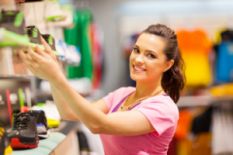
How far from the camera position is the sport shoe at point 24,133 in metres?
1.64

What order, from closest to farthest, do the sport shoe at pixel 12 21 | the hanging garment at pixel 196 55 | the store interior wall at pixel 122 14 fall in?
1. the sport shoe at pixel 12 21
2. the hanging garment at pixel 196 55
3. the store interior wall at pixel 122 14

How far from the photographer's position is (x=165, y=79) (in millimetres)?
1935

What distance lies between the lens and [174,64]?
1910 mm

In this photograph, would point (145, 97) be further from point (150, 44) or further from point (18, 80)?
point (18, 80)

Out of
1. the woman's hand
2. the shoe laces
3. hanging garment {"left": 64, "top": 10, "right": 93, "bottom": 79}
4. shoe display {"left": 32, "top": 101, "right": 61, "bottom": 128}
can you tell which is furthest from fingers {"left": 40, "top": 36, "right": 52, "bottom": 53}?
hanging garment {"left": 64, "top": 10, "right": 93, "bottom": 79}

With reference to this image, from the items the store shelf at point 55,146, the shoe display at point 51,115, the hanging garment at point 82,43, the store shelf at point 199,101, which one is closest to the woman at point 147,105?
the store shelf at point 55,146

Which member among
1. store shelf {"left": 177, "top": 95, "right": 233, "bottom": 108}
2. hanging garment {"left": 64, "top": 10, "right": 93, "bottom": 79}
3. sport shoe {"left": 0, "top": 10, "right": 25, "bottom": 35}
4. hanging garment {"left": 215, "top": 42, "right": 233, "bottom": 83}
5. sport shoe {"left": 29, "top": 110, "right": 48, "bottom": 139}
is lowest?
store shelf {"left": 177, "top": 95, "right": 233, "bottom": 108}

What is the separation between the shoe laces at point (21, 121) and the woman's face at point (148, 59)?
0.42 metres

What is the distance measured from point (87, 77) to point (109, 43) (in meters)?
1.45

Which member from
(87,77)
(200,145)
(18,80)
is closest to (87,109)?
(18,80)

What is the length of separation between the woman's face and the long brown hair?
0.02 m

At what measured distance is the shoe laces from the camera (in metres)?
1.67

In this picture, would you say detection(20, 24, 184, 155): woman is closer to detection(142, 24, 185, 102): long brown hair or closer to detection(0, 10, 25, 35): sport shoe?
detection(142, 24, 185, 102): long brown hair

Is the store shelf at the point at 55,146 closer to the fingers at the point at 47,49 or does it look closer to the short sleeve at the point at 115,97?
the short sleeve at the point at 115,97
